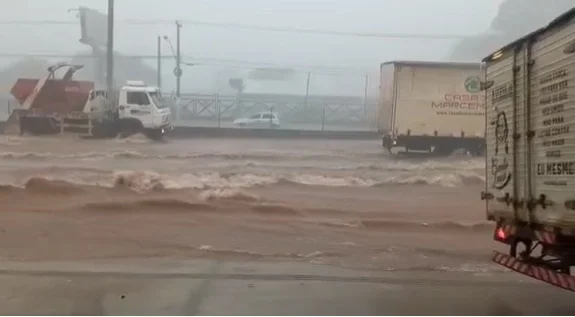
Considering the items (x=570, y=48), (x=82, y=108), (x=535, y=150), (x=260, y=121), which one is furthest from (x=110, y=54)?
(x=570, y=48)

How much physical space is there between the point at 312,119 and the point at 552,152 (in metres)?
12.7

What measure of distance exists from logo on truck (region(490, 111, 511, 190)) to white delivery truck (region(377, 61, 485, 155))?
8.77m

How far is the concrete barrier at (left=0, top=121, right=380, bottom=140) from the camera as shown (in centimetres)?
1777

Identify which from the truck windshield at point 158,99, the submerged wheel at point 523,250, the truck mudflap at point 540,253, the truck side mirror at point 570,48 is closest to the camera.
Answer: the truck side mirror at point 570,48

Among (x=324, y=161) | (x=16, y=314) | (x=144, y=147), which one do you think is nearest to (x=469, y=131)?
(x=324, y=161)

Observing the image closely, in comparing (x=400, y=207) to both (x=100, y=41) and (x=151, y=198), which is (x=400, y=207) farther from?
(x=100, y=41)

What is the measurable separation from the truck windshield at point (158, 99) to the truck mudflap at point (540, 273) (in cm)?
1179

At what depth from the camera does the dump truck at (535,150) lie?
6.60 m

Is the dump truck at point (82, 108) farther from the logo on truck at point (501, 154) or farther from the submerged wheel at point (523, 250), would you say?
the submerged wheel at point (523, 250)

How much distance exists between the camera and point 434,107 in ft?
57.9

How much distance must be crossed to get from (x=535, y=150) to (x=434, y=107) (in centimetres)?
1048

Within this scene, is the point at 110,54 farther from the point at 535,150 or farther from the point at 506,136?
the point at 535,150

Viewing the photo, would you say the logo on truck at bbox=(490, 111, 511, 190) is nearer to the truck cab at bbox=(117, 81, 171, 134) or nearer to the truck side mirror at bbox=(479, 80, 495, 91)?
the truck side mirror at bbox=(479, 80, 495, 91)

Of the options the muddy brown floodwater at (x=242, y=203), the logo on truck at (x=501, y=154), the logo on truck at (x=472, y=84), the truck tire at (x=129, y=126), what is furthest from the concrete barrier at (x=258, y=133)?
the logo on truck at (x=501, y=154)
